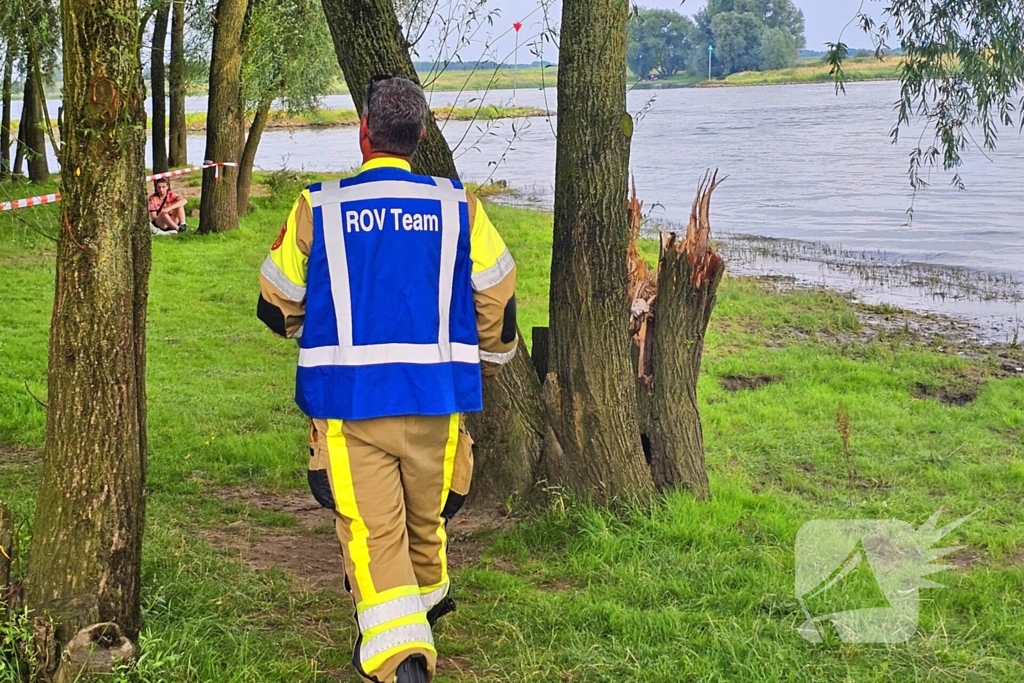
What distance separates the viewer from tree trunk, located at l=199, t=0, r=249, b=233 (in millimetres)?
17812

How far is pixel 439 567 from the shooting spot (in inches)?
162

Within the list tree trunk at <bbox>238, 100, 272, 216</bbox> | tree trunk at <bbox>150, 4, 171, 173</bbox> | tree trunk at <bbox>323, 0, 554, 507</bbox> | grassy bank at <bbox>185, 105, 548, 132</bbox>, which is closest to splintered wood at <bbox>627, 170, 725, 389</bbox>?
Result: tree trunk at <bbox>323, 0, 554, 507</bbox>

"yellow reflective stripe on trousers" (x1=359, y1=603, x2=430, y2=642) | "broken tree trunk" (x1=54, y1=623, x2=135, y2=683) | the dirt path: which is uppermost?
"yellow reflective stripe on trousers" (x1=359, y1=603, x2=430, y2=642)

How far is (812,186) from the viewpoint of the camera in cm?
3216

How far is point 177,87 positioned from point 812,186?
18.5m

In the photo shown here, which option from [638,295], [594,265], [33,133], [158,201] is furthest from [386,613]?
[33,133]

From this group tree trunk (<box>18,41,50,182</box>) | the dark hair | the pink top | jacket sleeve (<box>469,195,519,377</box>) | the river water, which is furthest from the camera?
the pink top

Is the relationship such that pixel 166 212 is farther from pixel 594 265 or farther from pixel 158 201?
pixel 594 265

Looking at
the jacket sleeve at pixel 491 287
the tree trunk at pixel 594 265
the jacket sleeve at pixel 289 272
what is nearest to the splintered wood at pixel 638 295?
the tree trunk at pixel 594 265

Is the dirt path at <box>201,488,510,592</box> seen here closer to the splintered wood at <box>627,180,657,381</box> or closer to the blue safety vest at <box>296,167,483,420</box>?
the splintered wood at <box>627,180,657,381</box>

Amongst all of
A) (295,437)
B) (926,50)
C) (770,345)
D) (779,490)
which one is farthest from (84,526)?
(770,345)

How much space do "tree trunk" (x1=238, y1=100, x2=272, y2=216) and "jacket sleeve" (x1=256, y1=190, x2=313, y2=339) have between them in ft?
56.3

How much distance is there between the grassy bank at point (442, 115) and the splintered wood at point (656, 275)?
3.54 feet

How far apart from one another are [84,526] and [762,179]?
1262 inches
